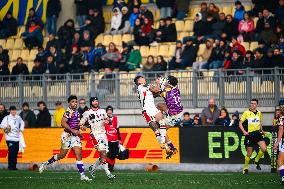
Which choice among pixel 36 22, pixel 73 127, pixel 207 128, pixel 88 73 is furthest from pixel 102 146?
pixel 36 22

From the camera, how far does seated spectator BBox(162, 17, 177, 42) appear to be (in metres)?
36.4

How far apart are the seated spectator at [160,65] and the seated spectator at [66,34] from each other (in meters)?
5.15

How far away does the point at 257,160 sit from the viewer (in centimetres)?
3006

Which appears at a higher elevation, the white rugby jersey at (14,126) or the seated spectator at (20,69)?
the seated spectator at (20,69)

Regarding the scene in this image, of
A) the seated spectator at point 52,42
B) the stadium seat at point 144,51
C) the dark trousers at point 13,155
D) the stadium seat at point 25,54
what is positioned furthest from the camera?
the stadium seat at point 25,54

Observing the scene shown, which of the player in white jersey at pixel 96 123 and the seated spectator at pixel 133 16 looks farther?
the seated spectator at pixel 133 16

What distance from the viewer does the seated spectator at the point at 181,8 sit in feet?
124

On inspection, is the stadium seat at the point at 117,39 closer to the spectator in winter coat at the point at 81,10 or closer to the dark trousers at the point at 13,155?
the spectator in winter coat at the point at 81,10

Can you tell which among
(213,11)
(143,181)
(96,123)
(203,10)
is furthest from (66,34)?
(143,181)

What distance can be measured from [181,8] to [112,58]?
3.60 metres

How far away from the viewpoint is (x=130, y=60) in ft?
119

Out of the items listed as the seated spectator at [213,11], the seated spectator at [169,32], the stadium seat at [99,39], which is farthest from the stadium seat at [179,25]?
the stadium seat at [99,39]

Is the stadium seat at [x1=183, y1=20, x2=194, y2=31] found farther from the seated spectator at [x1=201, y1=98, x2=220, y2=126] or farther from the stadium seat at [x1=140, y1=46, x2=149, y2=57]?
the seated spectator at [x1=201, y1=98, x2=220, y2=126]

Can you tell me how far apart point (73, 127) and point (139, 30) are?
35.7 ft
